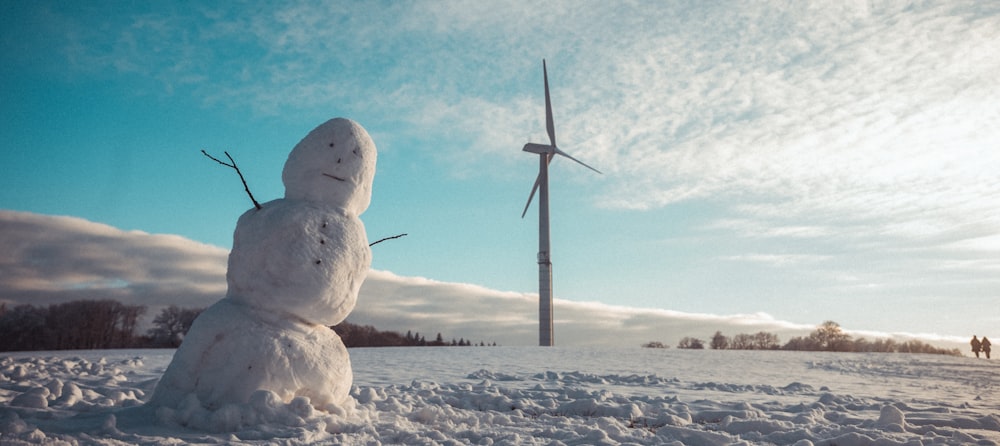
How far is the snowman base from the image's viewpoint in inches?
219

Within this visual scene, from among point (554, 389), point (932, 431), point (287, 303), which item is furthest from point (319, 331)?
point (932, 431)

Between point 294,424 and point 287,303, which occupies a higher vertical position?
point 287,303

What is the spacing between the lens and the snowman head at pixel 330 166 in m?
6.29

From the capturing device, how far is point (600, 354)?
20422mm

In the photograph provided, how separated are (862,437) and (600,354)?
49.8 ft

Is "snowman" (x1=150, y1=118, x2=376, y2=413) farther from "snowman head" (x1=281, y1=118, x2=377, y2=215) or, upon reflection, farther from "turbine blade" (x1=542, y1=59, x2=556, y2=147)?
"turbine blade" (x1=542, y1=59, x2=556, y2=147)

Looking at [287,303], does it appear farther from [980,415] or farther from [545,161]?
[545,161]

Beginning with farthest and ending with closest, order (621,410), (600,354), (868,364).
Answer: (600,354)
(868,364)
(621,410)

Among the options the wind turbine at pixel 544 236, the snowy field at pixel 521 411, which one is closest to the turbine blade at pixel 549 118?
the wind turbine at pixel 544 236

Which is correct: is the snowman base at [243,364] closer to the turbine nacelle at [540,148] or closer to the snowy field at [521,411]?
the snowy field at [521,411]

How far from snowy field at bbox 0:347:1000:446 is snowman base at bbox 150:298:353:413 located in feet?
0.92

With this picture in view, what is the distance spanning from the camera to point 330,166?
20.7 ft

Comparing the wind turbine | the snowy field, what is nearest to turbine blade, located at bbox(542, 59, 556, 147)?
the wind turbine

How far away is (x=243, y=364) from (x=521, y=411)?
340cm
